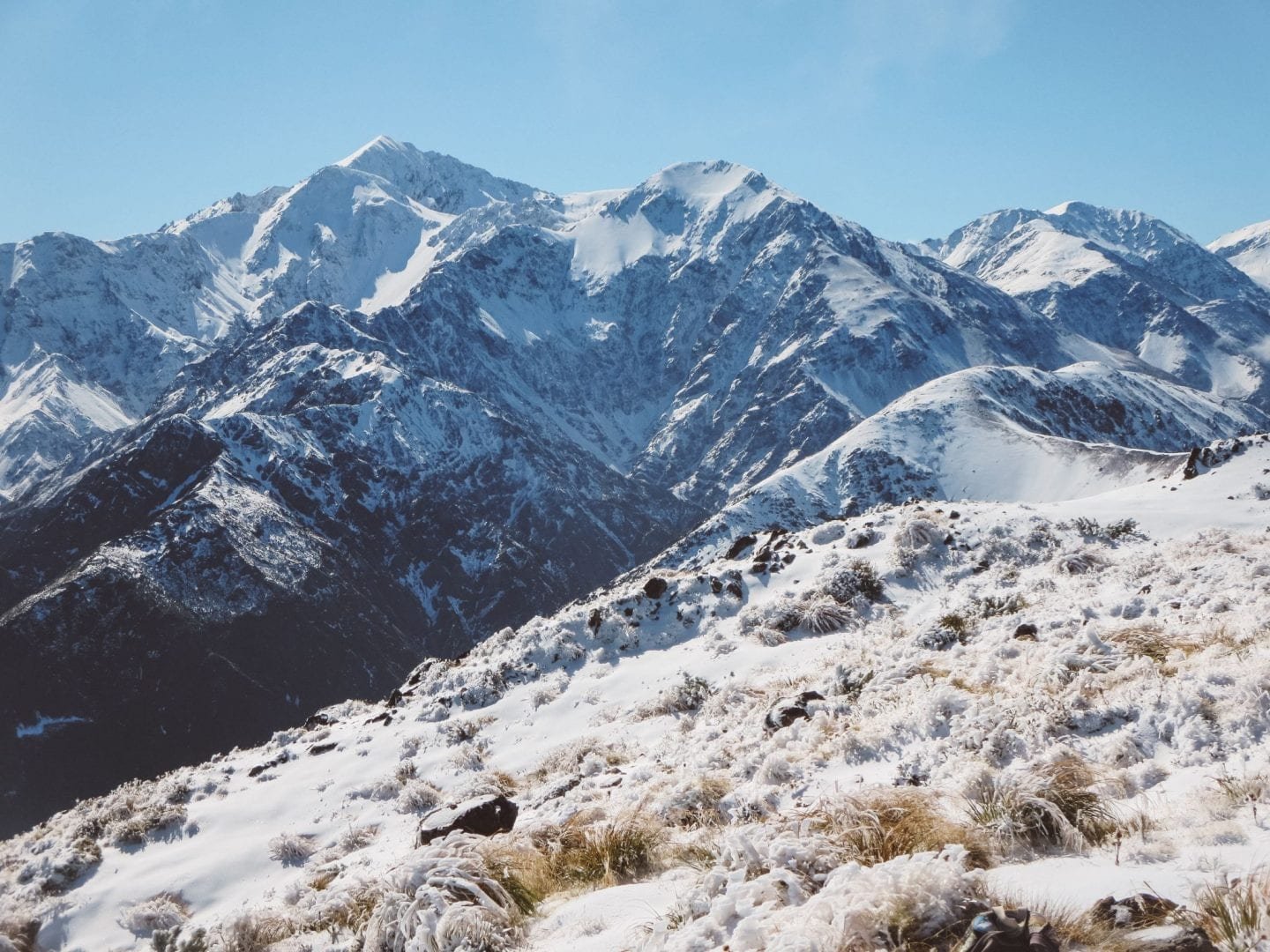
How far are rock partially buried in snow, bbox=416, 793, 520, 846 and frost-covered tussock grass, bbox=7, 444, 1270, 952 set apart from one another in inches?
19.4

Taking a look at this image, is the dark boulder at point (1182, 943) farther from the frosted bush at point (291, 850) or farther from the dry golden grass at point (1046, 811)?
the frosted bush at point (291, 850)

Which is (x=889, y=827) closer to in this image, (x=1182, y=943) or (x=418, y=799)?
(x=1182, y=943)

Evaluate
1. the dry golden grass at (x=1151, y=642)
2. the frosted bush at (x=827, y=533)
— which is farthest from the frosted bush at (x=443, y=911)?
the frosted bush at (x=827, y=533)

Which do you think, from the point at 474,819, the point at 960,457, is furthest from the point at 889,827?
the point at 960,457

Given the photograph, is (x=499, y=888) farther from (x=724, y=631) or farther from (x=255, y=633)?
(x=255, y=633)

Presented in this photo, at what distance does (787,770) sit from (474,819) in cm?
408

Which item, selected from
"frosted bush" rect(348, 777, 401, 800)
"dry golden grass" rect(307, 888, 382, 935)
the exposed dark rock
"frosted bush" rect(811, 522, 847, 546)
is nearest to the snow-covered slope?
the exposed dark rock

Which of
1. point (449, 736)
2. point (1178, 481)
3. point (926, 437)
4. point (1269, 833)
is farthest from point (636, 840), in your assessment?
point (926, 437)

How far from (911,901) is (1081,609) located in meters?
10.4

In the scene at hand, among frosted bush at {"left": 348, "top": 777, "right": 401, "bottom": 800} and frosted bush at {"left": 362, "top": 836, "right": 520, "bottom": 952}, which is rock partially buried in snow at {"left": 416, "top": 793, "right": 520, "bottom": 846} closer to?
frosted bush at {"left": 362, "top": 836, "right": 520, "bottom": 952}

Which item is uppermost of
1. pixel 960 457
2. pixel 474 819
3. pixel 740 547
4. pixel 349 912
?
pixel 740 547

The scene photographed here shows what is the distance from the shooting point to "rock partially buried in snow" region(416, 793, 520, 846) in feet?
32.7

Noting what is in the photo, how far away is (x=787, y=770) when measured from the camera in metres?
9.34

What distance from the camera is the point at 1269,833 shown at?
4988 mm
